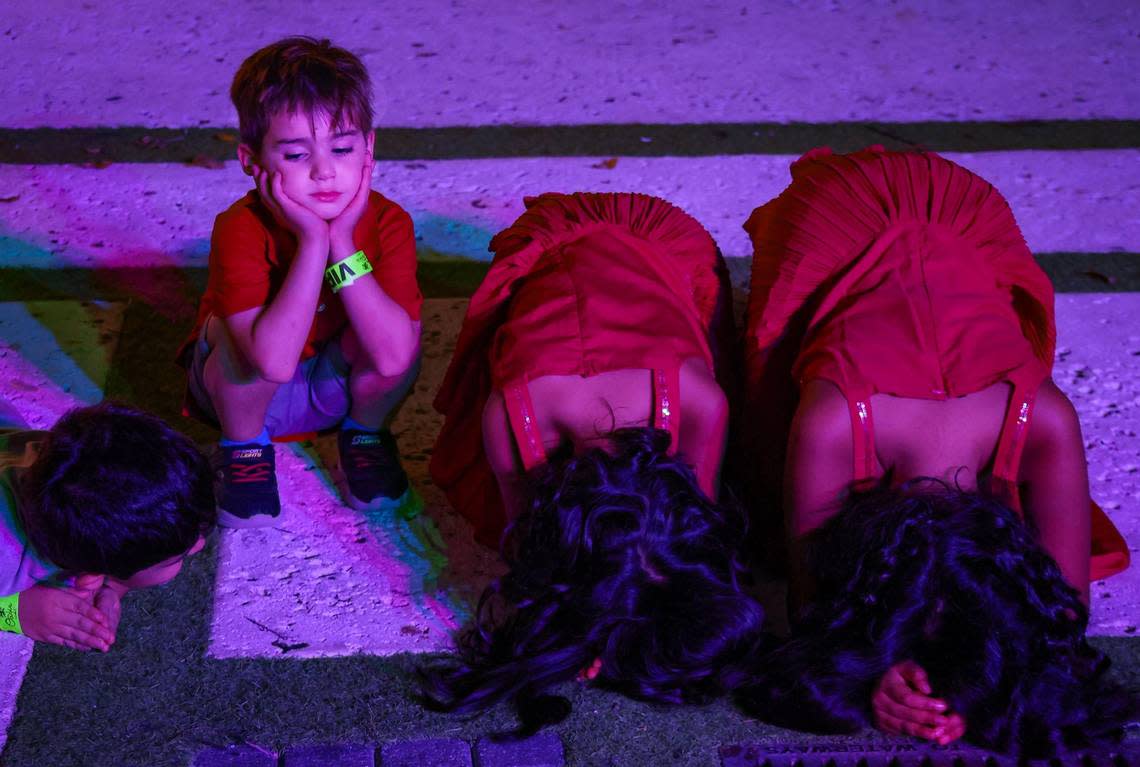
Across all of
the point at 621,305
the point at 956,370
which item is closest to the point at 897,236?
the point at 956,370

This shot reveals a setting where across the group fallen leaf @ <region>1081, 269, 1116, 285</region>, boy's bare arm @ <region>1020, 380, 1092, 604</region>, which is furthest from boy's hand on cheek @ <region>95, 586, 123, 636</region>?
fallen leaf @ <region>1081, 269, 1116, 285</region>

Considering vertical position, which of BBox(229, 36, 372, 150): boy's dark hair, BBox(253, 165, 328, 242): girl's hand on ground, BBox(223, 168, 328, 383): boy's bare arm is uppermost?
BBox(229, 36, 372, 150): boy's dark hair

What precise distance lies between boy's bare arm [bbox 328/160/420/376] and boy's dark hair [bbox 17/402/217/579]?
13.2 inches

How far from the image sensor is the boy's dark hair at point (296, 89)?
1938mm

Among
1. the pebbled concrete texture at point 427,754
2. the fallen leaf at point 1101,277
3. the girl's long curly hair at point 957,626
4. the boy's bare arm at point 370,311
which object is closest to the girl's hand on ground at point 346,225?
the boy's bare arm at point 370,311

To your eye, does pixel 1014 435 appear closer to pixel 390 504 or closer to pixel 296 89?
pixel 390 504

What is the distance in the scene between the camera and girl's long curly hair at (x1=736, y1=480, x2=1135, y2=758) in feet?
5.64

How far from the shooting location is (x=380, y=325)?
2029 mm

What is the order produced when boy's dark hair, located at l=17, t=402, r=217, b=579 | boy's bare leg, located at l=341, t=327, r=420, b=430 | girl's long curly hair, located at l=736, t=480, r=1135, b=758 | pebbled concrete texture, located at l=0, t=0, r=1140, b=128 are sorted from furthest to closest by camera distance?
1. pebbled concrete texture, located at l=0, t=0, r=1140, b=128
2. boy's bare leg, located at l=341, t=327, r=420, b=430
3. boy's dark hair, located at l=17, t=402, r=217, b=579
4. girl's long curly hair, located at l=736, t=480, r=1135, b=758

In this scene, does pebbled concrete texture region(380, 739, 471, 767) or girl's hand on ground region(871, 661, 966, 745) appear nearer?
girl's hand on ground region(871, 661, 966, 745)

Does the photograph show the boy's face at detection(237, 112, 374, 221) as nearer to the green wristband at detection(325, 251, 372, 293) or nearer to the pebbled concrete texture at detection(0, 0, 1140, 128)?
the green wristband at detection(325, 251, 372, 293)

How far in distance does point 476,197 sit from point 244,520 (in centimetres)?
112

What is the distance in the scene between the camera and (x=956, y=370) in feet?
6.39

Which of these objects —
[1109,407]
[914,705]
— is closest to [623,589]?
[914,705]
